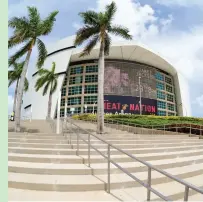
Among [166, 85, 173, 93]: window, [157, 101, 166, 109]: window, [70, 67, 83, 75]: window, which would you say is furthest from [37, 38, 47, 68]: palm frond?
[166, 85, 173, 93]: window

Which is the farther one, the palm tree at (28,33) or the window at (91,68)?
the window at (91,68)

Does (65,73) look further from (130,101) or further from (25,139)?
(25,139)

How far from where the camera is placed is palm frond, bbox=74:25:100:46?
53.4 feet

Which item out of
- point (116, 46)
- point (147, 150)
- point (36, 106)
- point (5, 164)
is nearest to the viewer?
point (5, 164)

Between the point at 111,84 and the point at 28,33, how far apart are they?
132 feet

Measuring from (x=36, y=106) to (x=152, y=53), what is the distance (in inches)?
1243

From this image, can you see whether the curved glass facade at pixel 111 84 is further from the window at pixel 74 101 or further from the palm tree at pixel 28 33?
the palm tree at pixel 28 33

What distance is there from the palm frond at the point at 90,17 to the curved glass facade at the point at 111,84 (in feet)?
120

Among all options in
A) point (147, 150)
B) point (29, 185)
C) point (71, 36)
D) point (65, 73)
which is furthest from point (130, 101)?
point (29, 185)

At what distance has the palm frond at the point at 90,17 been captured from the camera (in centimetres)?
1588

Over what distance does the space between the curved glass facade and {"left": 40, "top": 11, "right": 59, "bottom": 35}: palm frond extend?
36.2 m

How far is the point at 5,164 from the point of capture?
2988mm

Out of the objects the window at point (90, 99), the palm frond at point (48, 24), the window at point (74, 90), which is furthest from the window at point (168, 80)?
the palm frond at point (48, 24)

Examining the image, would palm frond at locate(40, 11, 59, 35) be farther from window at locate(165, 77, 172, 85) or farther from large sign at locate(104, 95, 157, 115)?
window at locate(165, 77, 172, 85)
